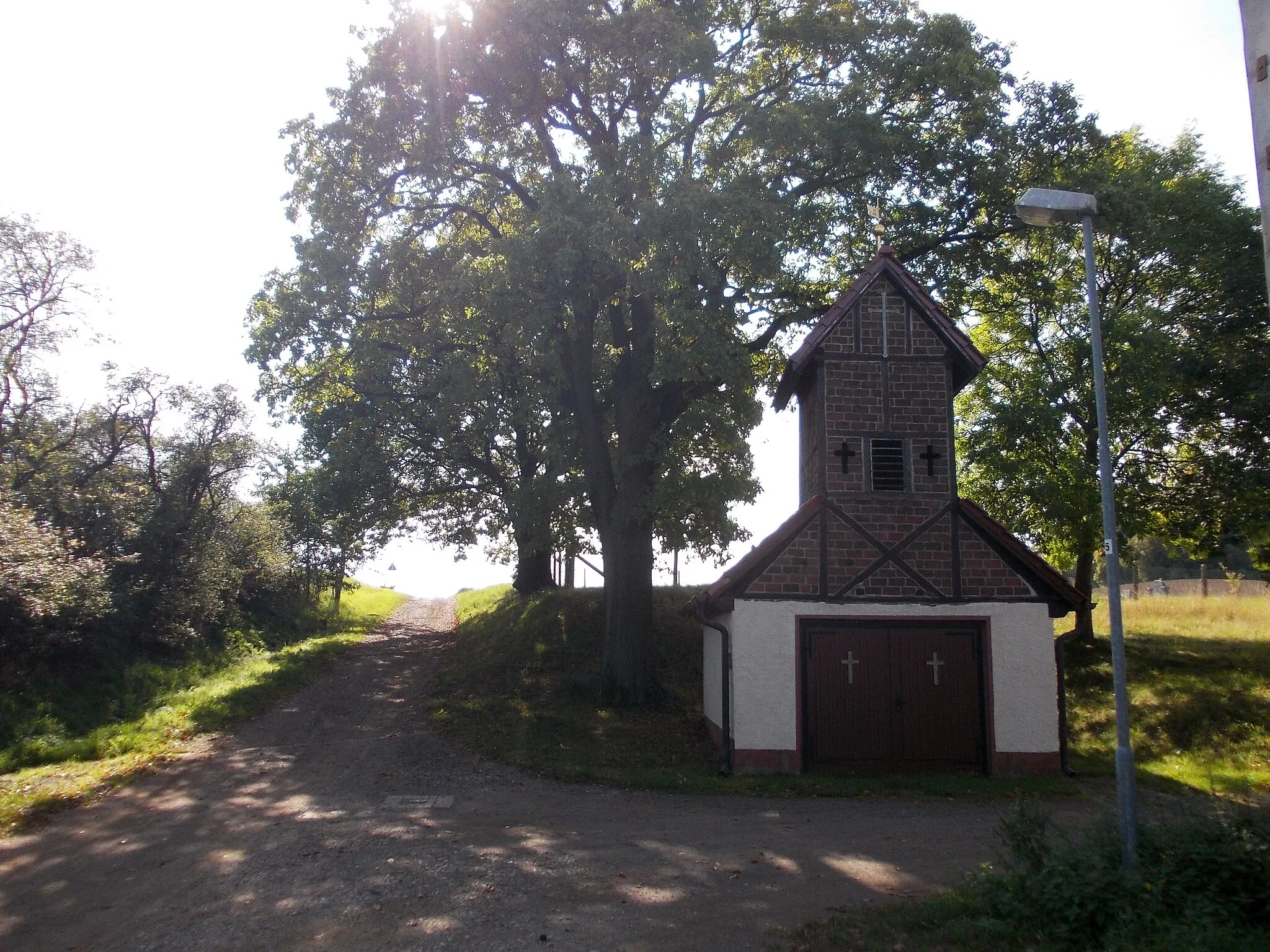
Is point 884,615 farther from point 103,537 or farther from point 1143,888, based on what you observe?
point 103,537

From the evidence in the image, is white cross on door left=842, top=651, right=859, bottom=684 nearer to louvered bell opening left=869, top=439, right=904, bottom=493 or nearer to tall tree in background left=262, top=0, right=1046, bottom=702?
louvered bell opening left=869, top=439, right=904, bottom=493

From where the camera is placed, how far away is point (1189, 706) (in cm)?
1959

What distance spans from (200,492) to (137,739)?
9725mm

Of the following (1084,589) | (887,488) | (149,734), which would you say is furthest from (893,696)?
(1084,589)

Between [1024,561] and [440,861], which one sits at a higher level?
[1024,561]

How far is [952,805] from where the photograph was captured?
517 inches

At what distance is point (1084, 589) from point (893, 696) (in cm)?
1381

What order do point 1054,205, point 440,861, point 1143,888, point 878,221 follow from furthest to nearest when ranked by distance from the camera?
point 878,221 → point 440,861 → point 1054,205 → point 1143,888

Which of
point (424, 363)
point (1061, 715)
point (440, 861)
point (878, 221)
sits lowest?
point (440, 861)

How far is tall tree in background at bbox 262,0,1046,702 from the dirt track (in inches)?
270

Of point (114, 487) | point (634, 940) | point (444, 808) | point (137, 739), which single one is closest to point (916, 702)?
point (444, 808)

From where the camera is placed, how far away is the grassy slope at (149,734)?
1246 cm

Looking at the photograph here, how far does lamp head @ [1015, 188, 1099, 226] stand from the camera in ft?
28.3

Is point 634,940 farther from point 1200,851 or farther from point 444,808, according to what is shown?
point 444,808
